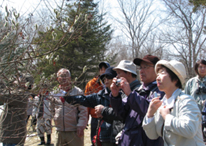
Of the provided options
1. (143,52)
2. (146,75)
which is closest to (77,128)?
(146,75)

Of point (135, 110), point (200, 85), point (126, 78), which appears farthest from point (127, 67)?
point (200, 85)

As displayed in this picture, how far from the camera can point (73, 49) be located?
51.9 ft

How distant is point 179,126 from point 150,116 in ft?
1.12

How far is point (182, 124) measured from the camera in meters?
1.90

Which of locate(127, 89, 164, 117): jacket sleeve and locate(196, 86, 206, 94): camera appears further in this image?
locate(196, 86, 206, 94): camera

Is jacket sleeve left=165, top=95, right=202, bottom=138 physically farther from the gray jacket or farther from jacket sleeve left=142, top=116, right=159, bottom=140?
jacket sleeve left=142, top=116, right=159, bottom=140

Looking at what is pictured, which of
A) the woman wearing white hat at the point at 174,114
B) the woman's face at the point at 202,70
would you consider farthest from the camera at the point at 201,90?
the woman wearing white hat at the point at 174,114

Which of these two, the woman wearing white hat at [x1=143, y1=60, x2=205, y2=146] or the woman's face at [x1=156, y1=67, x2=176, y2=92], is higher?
the woman's face at [x1=156, y1=67, x2=176, y2=92]

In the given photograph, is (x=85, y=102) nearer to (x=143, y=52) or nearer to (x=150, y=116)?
(x=150, y=116)

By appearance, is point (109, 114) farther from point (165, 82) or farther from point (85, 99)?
point (165, 82)

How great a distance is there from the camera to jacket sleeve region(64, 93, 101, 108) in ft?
11.6

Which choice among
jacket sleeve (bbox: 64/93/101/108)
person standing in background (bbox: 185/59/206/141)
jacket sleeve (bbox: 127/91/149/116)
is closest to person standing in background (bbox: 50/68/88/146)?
jacket sleeve (bbox: 64/93/101/108)

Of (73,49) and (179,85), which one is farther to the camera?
(73,49)

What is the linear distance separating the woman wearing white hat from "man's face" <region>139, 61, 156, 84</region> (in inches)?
19.8
